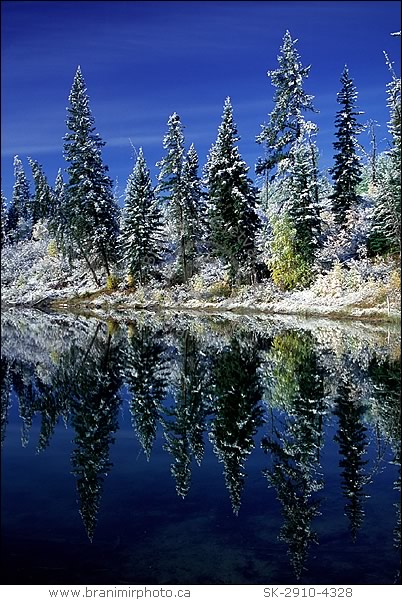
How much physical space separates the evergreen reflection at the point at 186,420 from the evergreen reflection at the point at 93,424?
1439mm

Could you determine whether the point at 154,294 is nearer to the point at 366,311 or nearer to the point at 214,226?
the point at 214,226

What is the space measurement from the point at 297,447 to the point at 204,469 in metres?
2.33

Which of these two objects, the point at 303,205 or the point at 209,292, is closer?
the point at 303,205

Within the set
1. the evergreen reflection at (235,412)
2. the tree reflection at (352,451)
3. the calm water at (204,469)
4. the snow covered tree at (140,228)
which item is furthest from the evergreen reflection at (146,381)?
the snow covered tree at (140,228)

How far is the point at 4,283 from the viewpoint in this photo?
80.4 m

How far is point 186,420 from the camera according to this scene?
15.9 metres

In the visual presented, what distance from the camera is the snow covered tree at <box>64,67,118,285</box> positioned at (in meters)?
60.0

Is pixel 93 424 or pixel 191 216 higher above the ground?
pixel 191 216

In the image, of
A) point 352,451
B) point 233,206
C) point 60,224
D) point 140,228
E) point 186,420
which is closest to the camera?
point 352,451

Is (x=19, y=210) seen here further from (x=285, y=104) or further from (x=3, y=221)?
(x=285, y=104)

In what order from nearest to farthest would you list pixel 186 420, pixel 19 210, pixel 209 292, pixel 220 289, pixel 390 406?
pixel 186 420 < pixel 390 406 < pixel 220 289 < pixel 209 292 < pixel 19 210

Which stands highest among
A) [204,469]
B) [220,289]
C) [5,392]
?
[220,289]

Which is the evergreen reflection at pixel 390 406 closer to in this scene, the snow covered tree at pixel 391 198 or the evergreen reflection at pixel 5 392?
the evergreen reflection at pixel 5 392

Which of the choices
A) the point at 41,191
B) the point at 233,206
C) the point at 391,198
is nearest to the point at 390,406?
the point at 391,198
